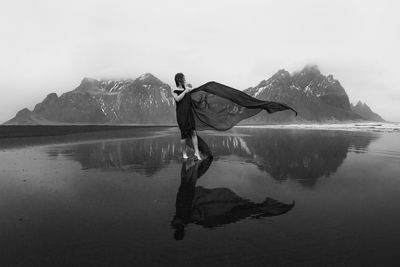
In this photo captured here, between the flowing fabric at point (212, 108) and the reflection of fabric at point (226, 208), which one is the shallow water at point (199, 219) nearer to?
the reflection of fabric at point (226, 208)

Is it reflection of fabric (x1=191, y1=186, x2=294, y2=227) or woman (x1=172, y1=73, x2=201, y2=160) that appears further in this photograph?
woman (x1=172, y1=73, x2=201, y2=160)

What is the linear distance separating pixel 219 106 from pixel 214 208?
810cm

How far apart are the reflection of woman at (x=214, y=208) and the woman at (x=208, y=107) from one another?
5.20 m

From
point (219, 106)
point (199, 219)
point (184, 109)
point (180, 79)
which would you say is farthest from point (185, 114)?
point (199, 219)

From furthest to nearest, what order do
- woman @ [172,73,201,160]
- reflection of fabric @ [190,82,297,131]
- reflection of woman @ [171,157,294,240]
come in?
reflection of fabric @ [190,82,297,131] → woman @ [172,73,201,160] → reflection of woman @ [171,157,294,240]

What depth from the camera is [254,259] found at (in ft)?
10.8

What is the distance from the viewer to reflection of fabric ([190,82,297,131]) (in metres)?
12.4

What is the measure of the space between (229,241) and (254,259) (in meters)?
0.50

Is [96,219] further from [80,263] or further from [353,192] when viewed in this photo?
[353,192]

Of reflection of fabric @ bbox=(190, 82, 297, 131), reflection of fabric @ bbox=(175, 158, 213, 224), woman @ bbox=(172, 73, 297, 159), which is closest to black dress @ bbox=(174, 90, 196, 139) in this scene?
woman @ bbox=(172, 73, 297, 159)

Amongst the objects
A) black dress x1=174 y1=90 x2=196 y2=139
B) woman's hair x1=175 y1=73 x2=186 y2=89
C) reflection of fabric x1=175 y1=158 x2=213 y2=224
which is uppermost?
woman's hair x1=175 y1=73 x2=186 y2=89

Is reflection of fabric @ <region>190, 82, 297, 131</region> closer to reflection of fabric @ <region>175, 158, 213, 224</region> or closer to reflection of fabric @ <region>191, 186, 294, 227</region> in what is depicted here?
reflection of fabric @ <region>175, 158, 213, 224</region>

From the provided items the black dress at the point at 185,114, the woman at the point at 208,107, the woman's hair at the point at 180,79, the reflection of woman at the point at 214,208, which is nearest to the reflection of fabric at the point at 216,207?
the reflection of woman at the point at 214,208

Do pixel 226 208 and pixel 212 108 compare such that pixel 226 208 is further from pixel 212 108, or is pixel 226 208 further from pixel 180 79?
pixel 212 108
